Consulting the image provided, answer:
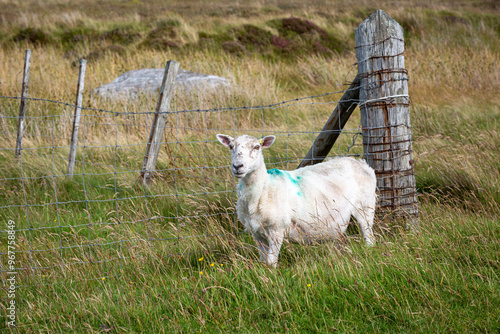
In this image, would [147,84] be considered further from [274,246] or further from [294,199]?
[274,246]

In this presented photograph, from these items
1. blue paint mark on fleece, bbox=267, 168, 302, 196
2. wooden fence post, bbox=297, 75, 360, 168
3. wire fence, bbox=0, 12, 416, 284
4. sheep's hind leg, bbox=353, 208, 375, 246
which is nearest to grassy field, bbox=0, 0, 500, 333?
wire fence, bbox=0, 12, 416, 284

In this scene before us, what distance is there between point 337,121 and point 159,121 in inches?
91.5

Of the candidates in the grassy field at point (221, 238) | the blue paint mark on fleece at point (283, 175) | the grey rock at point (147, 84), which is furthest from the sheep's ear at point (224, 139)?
the grey rock at point (147, 84)

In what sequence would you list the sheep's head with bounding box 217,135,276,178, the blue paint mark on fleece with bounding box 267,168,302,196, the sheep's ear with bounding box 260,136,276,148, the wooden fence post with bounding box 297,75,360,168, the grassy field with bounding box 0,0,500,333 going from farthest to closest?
the wooden fence post with bounding box 297,75,360,168
the blue paint mark on fleece with bounding box 267,168,302,196
the sheep's ear with bounding box 260,136,276,148
the sheep's head with bounding box 217,135,276,178
the grassy field with bounding box 0,0,500,333

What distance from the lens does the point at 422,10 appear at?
2062cm

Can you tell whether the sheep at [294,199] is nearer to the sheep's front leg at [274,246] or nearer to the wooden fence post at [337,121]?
the sheep's front leg at [274,246]

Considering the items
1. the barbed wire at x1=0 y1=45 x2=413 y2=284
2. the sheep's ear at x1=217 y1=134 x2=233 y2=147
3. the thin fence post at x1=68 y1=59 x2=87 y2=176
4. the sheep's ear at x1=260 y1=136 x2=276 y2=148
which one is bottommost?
the barbed wire at x1=0 y1=45 x2=413 y2=284

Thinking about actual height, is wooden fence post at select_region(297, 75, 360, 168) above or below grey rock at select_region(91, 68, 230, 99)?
below

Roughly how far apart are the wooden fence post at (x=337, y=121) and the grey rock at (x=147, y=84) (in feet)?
17.2

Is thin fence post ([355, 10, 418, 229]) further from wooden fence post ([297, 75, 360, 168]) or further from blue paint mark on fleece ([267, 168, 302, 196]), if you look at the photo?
blue paint mark on fleece ([267, 168, 302, 196])

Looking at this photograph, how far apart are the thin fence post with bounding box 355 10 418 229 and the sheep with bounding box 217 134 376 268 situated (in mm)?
185

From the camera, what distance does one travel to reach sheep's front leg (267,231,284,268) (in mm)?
3254

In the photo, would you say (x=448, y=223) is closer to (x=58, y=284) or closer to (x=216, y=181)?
(x=216, y=181)

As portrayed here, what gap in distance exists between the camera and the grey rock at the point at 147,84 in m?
9.29
